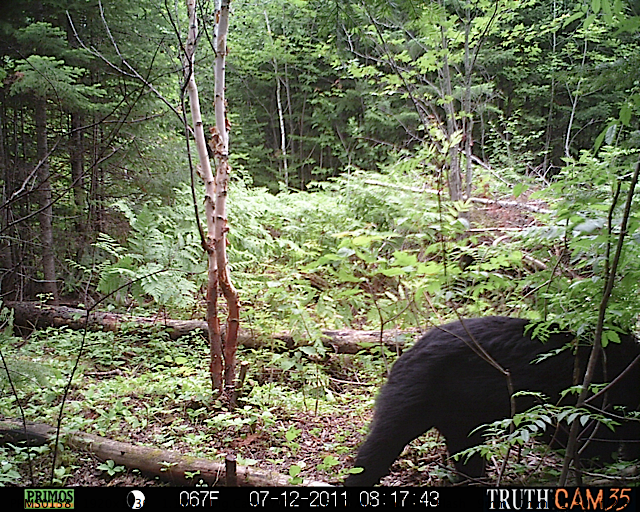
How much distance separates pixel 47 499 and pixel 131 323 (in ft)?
7.97

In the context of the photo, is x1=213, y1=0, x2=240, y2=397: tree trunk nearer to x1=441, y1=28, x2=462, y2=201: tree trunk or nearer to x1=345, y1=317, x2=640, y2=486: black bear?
x1=345, y1=317, x2=640, y2=486: black bear

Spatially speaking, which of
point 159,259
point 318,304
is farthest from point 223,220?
point 159,259

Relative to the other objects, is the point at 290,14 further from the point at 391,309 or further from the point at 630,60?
the point at 630,60

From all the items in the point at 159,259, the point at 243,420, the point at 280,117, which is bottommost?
the point at 243,420

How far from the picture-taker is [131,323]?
3.74 metres

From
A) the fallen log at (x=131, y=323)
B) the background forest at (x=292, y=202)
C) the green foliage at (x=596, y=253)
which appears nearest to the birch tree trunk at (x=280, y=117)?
the background forest at (x=292, y=202)

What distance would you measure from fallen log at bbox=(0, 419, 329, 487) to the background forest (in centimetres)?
7

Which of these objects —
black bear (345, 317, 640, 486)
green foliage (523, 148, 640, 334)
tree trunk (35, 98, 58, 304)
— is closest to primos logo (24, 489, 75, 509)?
black bear (345, 317, 640, 486)

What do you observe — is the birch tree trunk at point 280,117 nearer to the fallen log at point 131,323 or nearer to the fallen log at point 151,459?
the fallen log at point 131,323

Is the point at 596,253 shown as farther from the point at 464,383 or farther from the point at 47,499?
the point at 47,499

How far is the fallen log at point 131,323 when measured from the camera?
10.3 ft

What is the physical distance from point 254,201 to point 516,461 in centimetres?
350

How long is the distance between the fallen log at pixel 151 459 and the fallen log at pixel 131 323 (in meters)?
1.34

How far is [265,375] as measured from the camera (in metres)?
2.86
